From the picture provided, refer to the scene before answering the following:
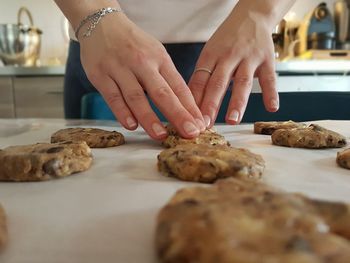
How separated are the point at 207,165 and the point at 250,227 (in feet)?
0.77

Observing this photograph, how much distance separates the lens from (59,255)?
33 centimetres

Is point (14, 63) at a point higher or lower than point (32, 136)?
higher

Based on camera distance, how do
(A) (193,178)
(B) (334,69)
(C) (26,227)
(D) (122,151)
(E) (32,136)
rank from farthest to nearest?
1. (B) (334,69)
2. (E) (32,136)
3. (D) (122,151)
4. (A) (193,178)
5. (C) (26,227)

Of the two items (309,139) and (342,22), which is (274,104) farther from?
(342,22)

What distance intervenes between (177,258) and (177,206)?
59 millimetres

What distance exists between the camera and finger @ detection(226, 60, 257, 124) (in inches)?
32.1

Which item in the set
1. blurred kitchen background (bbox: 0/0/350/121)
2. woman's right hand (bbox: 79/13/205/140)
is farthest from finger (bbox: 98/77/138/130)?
blurred kitchen background (bbox: 0/0/350/121)

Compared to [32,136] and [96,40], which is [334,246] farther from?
[32,136]

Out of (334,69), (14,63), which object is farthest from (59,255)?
(14,63)

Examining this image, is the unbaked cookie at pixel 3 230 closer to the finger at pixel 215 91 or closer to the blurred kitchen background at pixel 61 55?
the finger at pixel 215 91

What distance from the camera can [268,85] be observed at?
0.89 meters

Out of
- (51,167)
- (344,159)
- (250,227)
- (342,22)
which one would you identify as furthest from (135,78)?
(342,22)

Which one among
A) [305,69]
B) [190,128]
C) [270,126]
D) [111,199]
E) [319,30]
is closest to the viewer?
[111,199]

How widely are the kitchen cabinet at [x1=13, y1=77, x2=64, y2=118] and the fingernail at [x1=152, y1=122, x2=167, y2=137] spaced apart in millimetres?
1821
